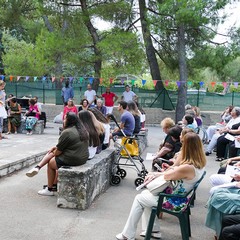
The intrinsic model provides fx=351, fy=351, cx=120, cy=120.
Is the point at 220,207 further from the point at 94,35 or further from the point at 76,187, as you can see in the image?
the point at 94,35

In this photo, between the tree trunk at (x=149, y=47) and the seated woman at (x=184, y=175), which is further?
the tree trunk at (x=149, y=47)

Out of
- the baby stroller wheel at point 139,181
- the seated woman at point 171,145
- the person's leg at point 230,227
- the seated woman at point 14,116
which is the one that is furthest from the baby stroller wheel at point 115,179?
the seated woman at point 14,116

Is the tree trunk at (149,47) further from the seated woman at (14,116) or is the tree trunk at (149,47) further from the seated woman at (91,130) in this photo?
the seated woman at (91,130)

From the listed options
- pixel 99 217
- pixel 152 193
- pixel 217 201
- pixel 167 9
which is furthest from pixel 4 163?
pixel 167 9

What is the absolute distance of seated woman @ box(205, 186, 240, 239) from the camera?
366cm

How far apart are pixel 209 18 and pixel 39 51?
24.1 ft

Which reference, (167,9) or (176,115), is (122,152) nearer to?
(167,9)

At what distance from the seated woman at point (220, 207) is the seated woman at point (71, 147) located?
2074 mm

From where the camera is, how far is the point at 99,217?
462 cm

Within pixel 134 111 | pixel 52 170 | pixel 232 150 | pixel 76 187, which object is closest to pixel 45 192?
pixel 52 170

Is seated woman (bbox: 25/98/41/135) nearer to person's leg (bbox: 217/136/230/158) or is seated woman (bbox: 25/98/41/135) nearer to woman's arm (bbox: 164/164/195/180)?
person's leg (bbox: 217/136/230/158)

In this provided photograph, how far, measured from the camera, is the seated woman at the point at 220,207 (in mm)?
3657

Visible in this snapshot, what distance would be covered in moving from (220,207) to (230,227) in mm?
320

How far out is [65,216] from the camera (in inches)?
181
